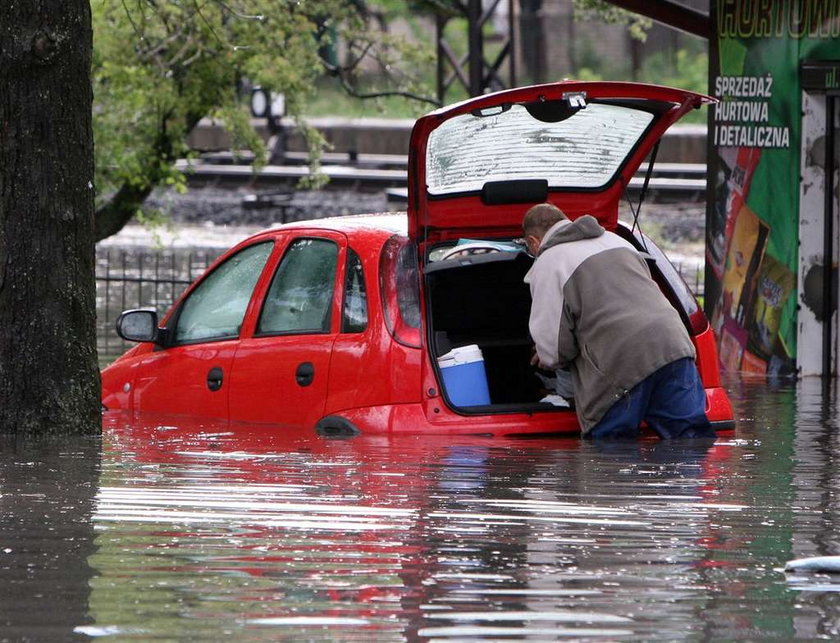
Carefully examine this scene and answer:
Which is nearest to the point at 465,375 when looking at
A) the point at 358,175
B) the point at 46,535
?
the point at 46,535

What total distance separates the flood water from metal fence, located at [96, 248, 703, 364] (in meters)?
7.26

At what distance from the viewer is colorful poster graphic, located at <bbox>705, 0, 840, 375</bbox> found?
12.6m

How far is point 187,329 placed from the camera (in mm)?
8891

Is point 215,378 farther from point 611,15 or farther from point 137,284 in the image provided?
point 137,284

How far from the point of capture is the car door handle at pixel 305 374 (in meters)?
7.95

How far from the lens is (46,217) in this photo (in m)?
7.97

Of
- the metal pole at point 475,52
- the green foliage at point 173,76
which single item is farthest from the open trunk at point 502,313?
the metal pole at point 475,52

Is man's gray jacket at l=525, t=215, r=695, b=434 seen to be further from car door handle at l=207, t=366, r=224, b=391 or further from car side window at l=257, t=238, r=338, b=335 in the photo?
car door handle at l=207, t=366, r=224, b=391

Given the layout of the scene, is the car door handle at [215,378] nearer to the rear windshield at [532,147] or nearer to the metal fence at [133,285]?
the rear windshield at [532,147]

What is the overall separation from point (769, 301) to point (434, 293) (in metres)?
4.93

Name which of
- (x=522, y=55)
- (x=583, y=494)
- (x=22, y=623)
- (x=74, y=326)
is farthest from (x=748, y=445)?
(x=522, y=55)

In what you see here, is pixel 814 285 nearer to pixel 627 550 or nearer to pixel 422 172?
pixel 422 172

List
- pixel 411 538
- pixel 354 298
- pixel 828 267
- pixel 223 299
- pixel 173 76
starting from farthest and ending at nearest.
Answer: pixel 173 76
pixel 828 267
pixel 223 299
pixel 354 298
pixel 411 538

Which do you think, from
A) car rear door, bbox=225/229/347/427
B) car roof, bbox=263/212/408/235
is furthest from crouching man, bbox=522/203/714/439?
car rear door, bbox=225/229/347/427
